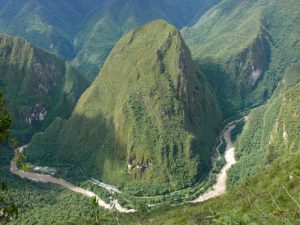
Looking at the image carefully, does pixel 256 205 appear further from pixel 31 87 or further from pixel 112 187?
pixel 31 87

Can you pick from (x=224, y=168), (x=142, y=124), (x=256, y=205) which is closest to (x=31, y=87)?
(x=142, y=124)

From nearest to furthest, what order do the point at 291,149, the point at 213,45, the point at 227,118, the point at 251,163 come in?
the point at 291,149, the point at 251,163, the point at 227,118, the point at 213,45

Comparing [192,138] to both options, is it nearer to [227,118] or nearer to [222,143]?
[222,143]

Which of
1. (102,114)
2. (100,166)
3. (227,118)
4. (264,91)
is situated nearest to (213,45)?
(264,91)

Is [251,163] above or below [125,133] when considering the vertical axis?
below

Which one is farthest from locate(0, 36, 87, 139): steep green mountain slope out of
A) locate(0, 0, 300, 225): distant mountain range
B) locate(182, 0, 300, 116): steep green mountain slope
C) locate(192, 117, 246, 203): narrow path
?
locate(192, 117, 246, 203): narrow path

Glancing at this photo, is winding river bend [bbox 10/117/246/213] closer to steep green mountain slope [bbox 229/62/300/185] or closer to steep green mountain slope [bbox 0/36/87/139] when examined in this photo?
steep green mountain slope [bbox 229/62/300/185]
